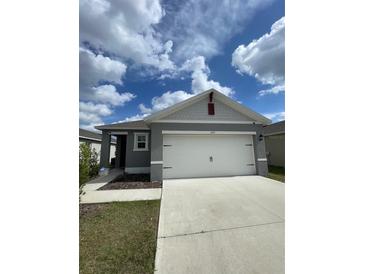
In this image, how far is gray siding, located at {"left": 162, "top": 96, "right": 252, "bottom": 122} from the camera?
810 centimetres

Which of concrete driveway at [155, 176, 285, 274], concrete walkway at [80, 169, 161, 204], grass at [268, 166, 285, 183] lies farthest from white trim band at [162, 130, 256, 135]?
concrete driveway at [155, 176, 285, 274]

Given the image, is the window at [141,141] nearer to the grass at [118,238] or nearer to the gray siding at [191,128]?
the gray siding at [191,128]

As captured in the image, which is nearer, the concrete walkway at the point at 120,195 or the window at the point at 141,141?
the concrete walkway at the point at 120,195

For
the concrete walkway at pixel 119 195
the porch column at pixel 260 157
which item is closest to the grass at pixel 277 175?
the porch column at pixel 260 157

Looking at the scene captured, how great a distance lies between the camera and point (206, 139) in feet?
27.6

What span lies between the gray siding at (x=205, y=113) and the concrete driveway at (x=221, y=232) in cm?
384

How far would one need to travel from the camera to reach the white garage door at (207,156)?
8.05m

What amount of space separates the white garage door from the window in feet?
9.47

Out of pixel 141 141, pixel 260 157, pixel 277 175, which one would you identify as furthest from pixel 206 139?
pixel 277 175

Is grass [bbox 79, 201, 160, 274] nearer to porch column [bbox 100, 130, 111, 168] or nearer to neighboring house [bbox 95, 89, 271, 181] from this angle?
neighboring house [bbox 95, 89, 271, 181]
